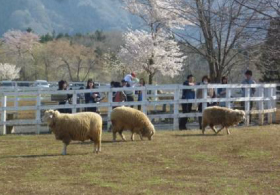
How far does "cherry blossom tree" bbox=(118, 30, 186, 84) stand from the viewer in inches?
1706

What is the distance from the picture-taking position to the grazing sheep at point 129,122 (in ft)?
46.3

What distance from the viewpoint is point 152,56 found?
146ft

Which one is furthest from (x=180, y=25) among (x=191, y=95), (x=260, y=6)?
(x=260, y=6)

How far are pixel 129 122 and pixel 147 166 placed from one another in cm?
377

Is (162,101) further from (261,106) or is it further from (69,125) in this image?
(69,125)

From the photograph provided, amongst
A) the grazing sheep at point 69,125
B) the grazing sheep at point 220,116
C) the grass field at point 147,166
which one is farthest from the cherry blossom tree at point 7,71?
the grazing sheep at point 69,125

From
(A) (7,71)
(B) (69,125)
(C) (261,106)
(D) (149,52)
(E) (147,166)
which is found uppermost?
(A) (7,71)

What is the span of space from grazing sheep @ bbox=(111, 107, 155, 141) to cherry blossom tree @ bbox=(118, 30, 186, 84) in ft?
89.7

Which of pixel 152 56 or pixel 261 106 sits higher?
pixel 152 56

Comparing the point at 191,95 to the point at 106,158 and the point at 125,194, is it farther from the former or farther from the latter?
the point at 125,194

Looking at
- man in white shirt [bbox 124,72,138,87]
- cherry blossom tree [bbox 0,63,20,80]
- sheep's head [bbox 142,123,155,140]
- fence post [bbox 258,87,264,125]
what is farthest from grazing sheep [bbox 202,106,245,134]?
cherry blossom tree [bbox 0,63,20,80]

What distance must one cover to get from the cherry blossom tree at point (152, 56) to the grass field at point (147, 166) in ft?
93.2

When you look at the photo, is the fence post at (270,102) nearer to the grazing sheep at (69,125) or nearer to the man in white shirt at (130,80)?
the man in white shirt at (130,80)

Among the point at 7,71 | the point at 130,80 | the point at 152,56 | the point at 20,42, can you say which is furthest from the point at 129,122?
the point at 20,42
